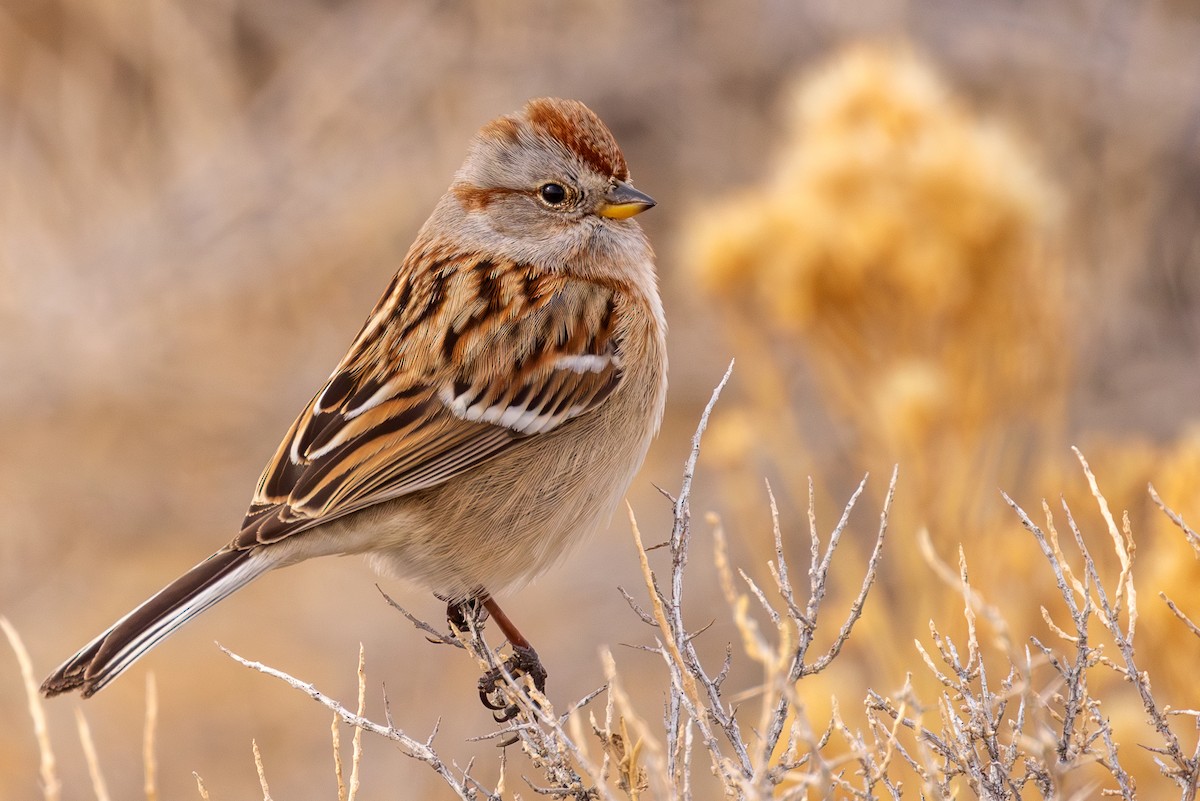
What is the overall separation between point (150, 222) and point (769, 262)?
519 cm

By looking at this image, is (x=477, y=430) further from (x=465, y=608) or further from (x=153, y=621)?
(x=153, y=621)

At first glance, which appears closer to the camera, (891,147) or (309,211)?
(891,147)

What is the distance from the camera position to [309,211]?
784 cm

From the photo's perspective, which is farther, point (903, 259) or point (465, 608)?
point (903, 259)

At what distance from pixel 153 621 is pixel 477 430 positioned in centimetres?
83

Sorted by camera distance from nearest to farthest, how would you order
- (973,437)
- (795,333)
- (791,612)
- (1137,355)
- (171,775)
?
(791,612) → (973,437) → (795,333) → (1137,355) → (171,775)

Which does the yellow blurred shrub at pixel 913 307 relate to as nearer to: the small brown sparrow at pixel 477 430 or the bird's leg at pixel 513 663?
the small brown sparrow at pixel 477 430

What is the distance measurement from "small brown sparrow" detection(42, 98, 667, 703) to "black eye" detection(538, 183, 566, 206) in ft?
0.41

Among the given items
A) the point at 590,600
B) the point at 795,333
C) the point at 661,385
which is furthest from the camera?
the point at 590,600

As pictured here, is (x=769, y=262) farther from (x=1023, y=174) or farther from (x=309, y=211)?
(x=309, y=211)

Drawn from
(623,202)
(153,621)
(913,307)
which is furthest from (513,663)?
(913,307)

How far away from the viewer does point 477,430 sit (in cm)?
326

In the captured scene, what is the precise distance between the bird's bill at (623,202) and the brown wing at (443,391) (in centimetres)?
24

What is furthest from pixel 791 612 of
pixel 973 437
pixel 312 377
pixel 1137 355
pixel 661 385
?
pixel 312 377
